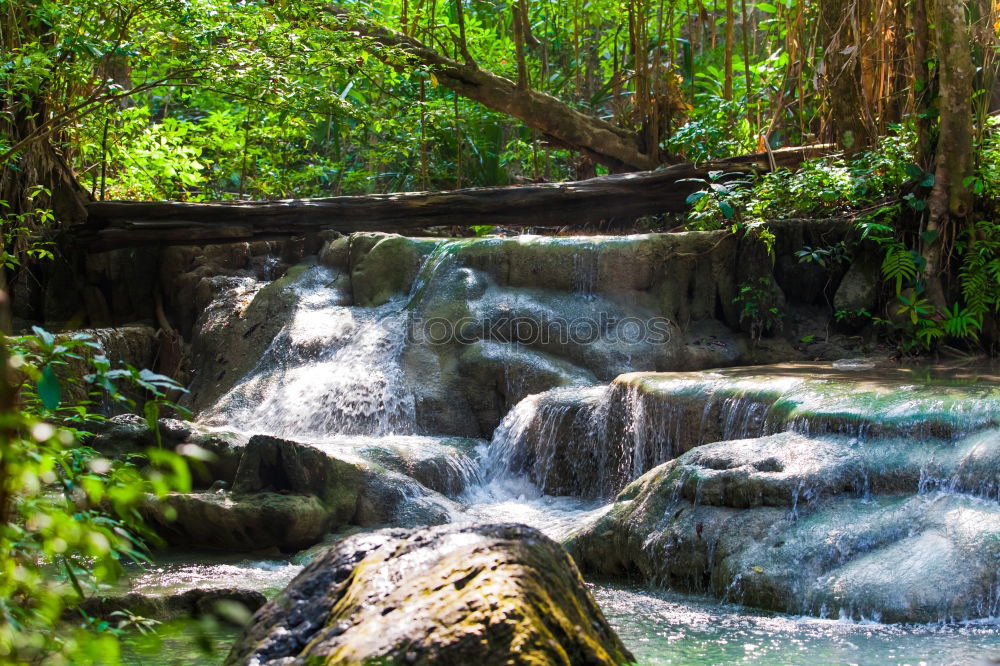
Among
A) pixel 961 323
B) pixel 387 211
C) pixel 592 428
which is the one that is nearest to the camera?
pixel 592 428

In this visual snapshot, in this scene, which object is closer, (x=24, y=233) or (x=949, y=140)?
(x=949, y=140)

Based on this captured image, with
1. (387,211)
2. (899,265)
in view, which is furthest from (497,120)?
(899,265)

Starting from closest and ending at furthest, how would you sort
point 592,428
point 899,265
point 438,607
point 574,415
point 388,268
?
1. point 438,607
2. point 592,428
3. point 574,415
4. point 899,265
5. point 388,268

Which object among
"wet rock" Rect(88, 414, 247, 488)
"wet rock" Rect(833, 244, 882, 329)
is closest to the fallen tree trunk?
"wet rock" Rect(833, 244, 882, 329)

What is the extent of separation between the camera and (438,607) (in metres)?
2.79

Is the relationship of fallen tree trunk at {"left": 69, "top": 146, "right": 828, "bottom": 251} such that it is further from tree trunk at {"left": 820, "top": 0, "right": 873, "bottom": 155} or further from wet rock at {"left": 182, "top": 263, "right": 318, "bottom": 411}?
tree trunk at {"left": 820, "top": 0, "right": 873, "bottom": 155}

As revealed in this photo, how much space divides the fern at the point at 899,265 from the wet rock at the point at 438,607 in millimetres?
7030

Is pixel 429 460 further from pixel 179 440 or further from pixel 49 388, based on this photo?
pixel 49 388

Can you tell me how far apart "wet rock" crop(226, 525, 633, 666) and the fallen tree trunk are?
891 centimetres

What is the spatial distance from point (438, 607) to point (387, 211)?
32.2ft

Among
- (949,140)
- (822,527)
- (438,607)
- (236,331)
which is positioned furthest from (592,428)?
(438,607)

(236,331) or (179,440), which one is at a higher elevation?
(236,331)

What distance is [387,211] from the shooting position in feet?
40.2

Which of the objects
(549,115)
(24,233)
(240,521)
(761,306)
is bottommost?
(240,521)
